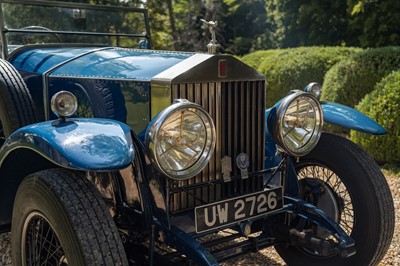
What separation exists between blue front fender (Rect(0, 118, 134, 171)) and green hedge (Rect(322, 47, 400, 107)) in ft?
19.1

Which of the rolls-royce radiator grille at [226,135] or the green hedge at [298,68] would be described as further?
the green hedge at [298,68]

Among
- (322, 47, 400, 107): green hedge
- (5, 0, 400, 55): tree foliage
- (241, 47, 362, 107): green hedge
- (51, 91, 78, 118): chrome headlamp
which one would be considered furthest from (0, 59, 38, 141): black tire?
(5, 0, 400, 55): tree foliage

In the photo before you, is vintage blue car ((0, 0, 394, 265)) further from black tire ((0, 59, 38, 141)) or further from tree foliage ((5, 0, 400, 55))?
tree foliage ((5, 0, 400, 55))

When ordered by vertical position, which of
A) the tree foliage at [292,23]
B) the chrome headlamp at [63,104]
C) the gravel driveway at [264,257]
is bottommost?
the gravel driveway at [264,257]

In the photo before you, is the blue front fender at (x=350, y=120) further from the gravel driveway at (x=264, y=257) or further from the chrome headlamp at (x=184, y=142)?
the chrome headlamp at (x=184, y=142)

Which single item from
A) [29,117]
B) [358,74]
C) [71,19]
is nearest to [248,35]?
[358,74]

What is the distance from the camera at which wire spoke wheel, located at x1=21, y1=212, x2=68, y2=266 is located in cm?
218

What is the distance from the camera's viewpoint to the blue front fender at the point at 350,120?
2.89m

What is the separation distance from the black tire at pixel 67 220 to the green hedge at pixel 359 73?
601 centimetres

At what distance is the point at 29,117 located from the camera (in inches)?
117

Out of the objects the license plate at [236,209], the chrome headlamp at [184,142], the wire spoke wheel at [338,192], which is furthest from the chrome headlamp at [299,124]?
the chrome headlamp at [184,142]

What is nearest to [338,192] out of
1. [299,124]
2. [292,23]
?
[299,124]

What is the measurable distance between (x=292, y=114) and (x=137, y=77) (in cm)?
88

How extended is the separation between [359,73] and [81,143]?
6128mm
